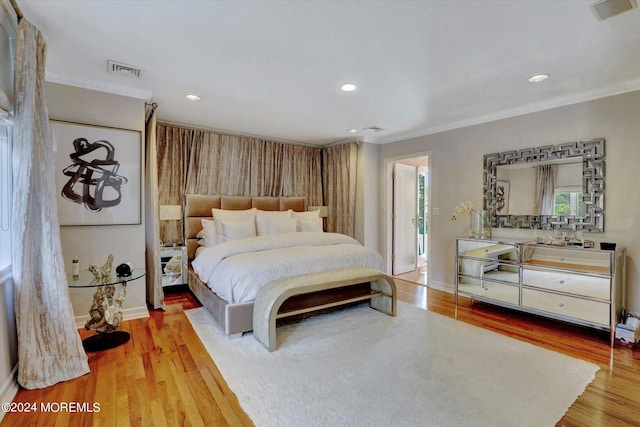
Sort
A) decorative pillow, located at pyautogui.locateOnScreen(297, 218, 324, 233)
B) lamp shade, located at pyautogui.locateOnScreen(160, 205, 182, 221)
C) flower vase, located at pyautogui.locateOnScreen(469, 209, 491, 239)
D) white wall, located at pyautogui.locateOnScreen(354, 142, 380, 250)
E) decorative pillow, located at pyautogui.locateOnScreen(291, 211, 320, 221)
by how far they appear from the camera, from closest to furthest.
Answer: flower vase, located at pyautogui.locateOnScreen(469, 209, 491, 239), lamp shade, located at pyautogui.locateOnScreen(160, 205, 182, 221), decorative pillow, located at pyautogui.locateOnScreen(297, 218, 324, 233), decorative pillow, located at pyautogui.locateOnScreen(291, 211, 320, 221), white wall, located at pyautogui.locateOnScreen(354, 142, 380, 250)

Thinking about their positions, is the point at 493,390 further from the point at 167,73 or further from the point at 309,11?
the point at 167,73

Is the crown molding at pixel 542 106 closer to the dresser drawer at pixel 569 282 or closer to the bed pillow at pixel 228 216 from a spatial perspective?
the dresser drawer at pixel 569 282

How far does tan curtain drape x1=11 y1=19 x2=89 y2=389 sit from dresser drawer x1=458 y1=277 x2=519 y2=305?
155 inches

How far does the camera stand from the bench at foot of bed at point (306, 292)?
2.65 m

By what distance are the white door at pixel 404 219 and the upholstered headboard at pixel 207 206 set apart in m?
2.05

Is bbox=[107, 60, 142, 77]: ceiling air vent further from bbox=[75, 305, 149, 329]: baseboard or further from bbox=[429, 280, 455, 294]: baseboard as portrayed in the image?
bbox=[429, 280, 455, 294]: baseboard

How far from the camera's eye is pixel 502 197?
393 centimetres

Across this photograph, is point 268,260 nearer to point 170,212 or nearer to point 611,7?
point 170,212

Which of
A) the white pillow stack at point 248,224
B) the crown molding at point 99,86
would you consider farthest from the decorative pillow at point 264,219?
the crown molding at point 99,86

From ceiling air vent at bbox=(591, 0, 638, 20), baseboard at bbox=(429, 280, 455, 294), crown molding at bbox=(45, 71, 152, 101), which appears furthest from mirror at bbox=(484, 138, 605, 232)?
crown molding at bbox=(45, 71, 152, 101)

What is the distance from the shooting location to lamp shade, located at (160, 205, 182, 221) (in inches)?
163

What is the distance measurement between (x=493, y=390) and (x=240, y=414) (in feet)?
5.48

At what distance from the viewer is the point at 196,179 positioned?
4688mm

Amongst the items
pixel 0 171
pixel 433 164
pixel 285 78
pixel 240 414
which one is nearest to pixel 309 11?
pixel 285 78
